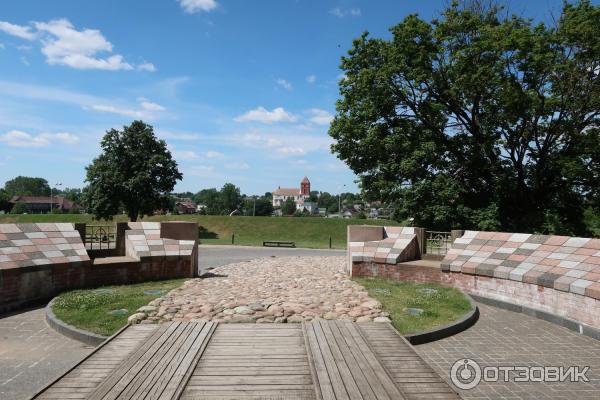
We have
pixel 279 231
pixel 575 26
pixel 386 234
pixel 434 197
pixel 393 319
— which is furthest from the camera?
pixel 279 231

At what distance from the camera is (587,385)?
504 centimetres

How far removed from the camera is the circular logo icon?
499cm

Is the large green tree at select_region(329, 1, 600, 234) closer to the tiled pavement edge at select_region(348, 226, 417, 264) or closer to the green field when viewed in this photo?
the tiled pavement edge at select_region(348, 226, 417, 264)

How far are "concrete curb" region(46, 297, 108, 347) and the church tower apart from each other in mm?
167074

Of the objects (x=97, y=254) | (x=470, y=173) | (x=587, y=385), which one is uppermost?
(x=470, y=173)

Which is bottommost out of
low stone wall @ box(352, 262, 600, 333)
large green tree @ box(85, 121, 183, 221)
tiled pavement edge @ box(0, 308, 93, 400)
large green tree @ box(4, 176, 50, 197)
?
tiled pavement edge @ box(0, 308, 93, 400)

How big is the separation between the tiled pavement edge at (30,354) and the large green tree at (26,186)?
152m

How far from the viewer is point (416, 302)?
28.5 feet

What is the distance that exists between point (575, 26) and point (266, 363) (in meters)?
18.7

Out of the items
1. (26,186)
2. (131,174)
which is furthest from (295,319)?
(26,186)

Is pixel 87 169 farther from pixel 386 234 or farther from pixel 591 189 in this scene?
pixel 591 189

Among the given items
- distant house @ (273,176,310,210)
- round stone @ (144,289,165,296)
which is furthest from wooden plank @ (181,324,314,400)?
distant house @ (273,176,310,210)

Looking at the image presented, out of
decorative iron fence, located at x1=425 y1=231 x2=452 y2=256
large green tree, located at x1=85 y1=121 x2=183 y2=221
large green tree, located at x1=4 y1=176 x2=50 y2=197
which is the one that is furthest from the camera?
large green tree, located at x1=4 y1=176 x2=50 y2=197

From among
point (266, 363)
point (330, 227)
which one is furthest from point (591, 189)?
point (330, 227)
